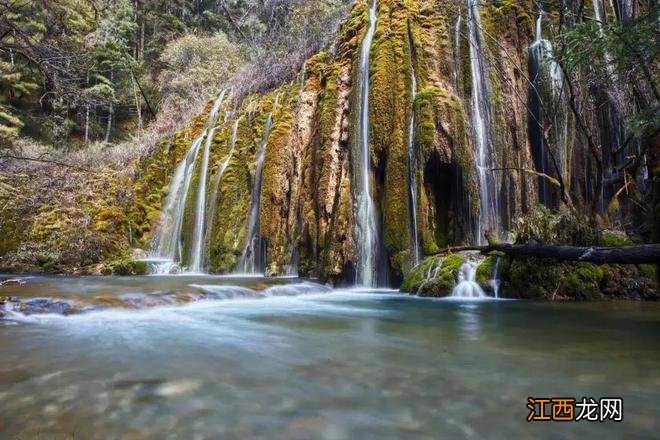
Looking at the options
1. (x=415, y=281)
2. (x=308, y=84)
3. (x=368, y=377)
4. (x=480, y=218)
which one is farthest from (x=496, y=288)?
(x=308, y=84)

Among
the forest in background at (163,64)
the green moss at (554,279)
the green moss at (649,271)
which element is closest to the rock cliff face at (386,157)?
the green moss at (554,279)

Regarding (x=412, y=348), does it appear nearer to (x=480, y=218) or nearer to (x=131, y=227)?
(x=480, y=218)

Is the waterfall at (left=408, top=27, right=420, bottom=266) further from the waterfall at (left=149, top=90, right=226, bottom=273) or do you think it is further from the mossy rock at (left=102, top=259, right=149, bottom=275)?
the mossy rock at (left=102, top=259, right=149, bottom=275)

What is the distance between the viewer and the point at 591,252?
609cm

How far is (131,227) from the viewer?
16969 millimetres

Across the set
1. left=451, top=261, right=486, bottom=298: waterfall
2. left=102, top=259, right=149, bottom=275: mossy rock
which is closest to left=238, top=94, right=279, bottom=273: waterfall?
left=102, top=259, right=149, bottom=275: mossy rock

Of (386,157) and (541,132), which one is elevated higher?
(541,132)

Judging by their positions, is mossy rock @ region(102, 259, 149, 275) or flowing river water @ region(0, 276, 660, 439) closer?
flowing river water @ region(0, 276, 660, 439)

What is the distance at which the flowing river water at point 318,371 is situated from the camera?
2.61m

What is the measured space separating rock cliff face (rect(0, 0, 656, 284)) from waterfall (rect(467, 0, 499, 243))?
0.29 ft

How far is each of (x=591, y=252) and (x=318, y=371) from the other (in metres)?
4.33

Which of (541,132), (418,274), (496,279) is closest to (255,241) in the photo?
(418,274)

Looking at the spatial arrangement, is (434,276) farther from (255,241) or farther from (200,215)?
(200,215)

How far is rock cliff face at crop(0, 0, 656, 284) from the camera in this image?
10664 millimetres
